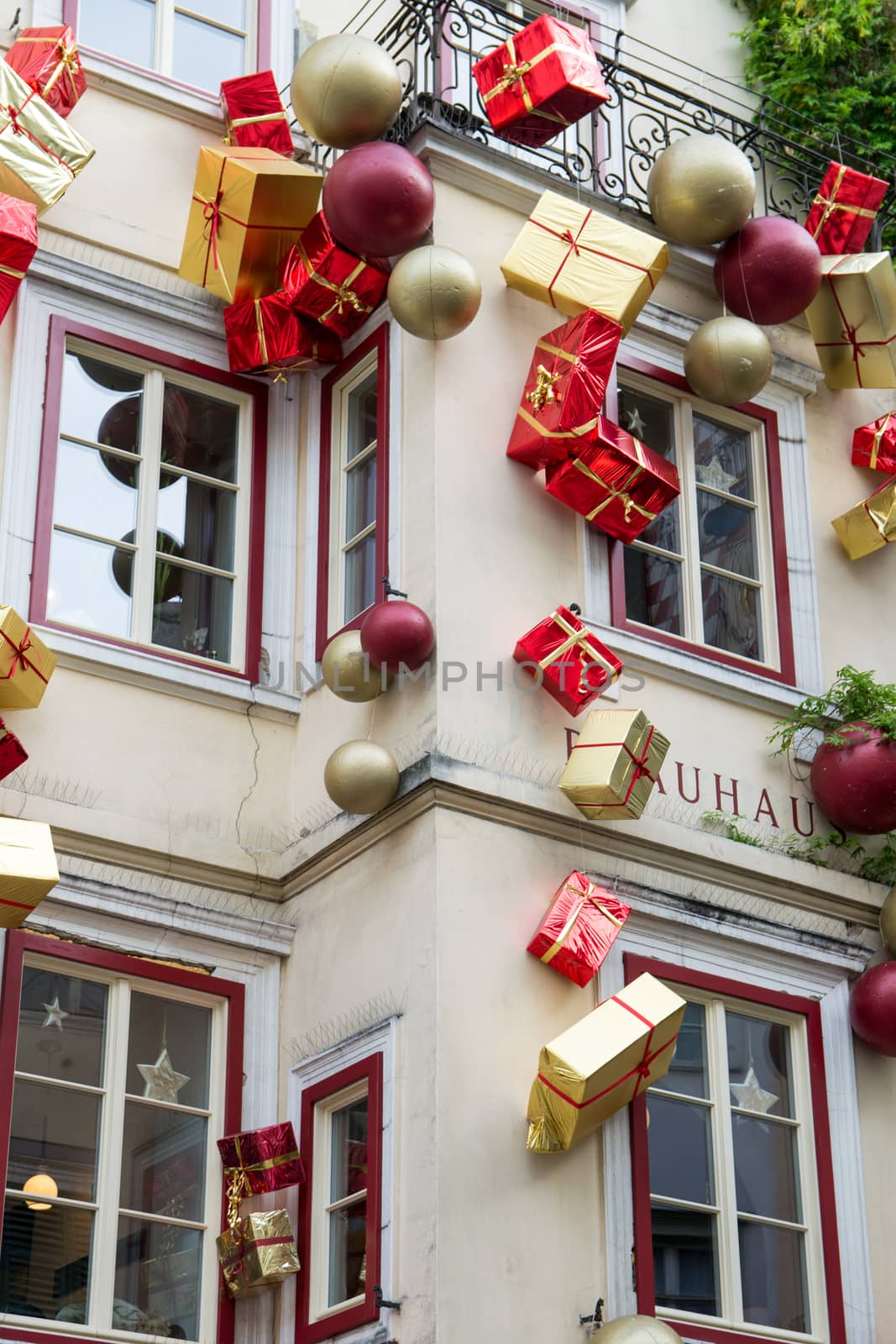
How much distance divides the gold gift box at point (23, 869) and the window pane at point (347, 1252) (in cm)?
178

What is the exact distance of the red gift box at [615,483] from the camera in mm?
9367

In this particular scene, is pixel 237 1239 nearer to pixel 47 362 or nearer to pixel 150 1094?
pixel 150 1094

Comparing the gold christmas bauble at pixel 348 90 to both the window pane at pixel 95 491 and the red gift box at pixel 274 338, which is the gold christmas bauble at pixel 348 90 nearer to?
the red gift box at pixel 274 338

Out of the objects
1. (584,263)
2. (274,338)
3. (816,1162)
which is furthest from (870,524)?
(816,1162)

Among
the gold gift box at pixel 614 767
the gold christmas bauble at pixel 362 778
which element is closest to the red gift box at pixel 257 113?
the gold christmas bauble at pixel 362 778

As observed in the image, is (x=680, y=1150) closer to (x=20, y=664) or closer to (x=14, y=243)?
(x=20, y=664)

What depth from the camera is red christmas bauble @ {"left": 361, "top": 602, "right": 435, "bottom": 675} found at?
28.8 ft

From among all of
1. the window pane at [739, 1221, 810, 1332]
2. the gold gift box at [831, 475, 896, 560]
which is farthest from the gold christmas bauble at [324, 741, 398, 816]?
the gold gift box at [831, 475, 896, 560]

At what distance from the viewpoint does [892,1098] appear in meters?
9.43

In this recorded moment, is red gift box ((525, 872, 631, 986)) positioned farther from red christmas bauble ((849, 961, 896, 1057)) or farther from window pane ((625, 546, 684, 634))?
window pane ((625, 546, 684, 634))

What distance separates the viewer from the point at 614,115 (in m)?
11.7

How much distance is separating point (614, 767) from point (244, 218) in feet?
10.7

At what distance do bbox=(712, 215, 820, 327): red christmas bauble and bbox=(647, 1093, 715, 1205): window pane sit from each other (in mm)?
3960

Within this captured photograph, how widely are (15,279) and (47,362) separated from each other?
61cm
